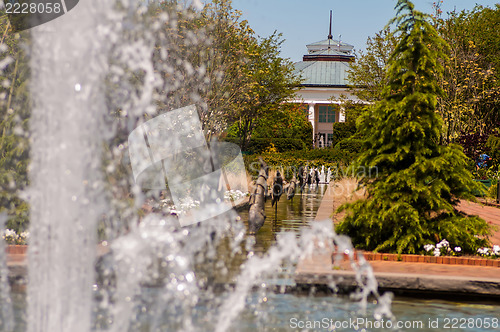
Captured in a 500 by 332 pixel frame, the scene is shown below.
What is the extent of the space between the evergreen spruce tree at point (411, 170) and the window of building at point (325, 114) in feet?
209

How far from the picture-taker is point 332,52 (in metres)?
85.6

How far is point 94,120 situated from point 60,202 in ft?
3.09

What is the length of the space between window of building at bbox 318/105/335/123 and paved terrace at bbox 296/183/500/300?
65506mm

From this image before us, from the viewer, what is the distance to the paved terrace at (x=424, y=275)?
25.4ft

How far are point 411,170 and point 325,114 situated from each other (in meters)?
64.9

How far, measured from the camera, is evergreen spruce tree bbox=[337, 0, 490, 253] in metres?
9.87

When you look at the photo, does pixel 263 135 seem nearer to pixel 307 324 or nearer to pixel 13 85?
pixel 13 85

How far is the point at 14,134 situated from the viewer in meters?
10.5

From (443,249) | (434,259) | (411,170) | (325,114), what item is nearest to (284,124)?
(411,170)

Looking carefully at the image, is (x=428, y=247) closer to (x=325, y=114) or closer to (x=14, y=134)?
(x=14, y=134)

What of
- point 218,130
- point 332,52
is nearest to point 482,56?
point 218,130

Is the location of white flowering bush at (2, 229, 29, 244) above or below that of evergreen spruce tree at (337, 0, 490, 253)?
below

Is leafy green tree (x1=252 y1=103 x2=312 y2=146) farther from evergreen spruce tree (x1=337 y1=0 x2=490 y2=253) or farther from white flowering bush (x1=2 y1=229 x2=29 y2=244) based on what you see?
white flowering bush (x1=2 y1=229 x2=29 y2=244)

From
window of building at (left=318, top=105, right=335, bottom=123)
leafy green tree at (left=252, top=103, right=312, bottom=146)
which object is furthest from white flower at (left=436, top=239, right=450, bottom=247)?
window of building at (left=318, top=105, right=335, bottom=123)
